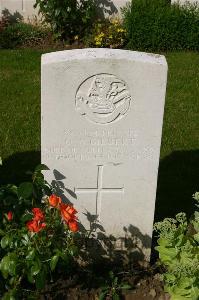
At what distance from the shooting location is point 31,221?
12.5 feet

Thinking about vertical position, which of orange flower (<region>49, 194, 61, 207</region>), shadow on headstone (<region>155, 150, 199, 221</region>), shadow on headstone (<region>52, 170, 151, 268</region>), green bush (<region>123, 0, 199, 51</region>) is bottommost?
shadow on headstone (<region>52, 170, 151, 268</region>)

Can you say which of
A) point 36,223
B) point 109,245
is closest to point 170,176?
point 109,245

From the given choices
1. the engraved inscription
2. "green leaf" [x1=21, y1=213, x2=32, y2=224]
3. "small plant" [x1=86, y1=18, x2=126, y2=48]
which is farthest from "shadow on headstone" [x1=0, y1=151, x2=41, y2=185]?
"small plant" [x1=86, y1=18, x2=126, y2=48]

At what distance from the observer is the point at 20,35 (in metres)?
9.48

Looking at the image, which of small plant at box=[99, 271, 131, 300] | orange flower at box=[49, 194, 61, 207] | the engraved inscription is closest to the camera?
orange flower at box=[49, 194, 61, 207]

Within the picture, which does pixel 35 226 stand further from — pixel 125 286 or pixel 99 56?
pixel 99 56

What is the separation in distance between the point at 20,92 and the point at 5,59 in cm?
124

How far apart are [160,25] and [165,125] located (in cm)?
278

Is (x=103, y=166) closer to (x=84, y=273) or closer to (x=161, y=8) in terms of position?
(x=84, y=273)

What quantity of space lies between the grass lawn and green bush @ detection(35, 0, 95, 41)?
0.62 m

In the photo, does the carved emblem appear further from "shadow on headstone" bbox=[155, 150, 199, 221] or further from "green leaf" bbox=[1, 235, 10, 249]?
"shadow on headstone" bbox=[155, 150, 199, 221]

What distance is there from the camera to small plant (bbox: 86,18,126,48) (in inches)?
363

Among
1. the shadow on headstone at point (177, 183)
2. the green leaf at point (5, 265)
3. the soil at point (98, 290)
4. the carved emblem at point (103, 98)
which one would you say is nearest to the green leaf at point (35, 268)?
the green leaf at point (5, 265)

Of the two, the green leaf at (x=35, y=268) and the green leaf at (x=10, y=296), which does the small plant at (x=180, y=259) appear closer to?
the green leaf at (x=35, y=268)
